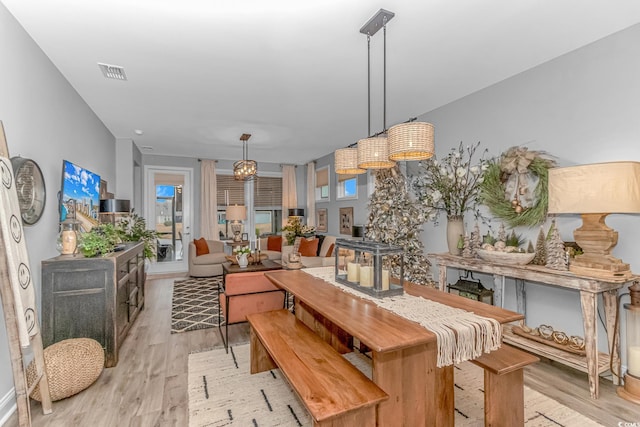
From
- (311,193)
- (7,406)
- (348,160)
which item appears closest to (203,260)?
(311,193)

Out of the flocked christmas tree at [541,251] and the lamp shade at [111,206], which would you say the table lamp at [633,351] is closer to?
the flocked christmas tree at [541,251]

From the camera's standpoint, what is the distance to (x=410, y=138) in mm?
1943

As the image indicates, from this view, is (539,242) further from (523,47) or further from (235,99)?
(235,99)

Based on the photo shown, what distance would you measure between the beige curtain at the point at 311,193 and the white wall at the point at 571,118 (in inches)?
182

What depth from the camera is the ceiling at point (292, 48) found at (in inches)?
83.8

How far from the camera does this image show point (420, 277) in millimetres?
3855

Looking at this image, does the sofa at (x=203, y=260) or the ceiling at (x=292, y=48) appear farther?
the sofa at (x=203, y=260)

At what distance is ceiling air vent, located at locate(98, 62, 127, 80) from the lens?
2896 mm

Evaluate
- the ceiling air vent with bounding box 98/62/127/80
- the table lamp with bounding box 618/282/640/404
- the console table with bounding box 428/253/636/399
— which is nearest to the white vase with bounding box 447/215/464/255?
the console table with bounding box 428/253/636/399

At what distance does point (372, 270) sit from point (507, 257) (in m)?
1.49

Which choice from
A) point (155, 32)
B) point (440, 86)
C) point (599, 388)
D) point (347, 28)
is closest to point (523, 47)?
point (440, 86)

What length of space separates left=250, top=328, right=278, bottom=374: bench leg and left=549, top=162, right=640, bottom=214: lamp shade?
2625mm

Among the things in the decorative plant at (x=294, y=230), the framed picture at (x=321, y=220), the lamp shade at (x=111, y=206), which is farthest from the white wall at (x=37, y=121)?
the framed picture at (x=321, y=220)

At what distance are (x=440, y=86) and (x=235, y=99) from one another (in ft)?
7.70
